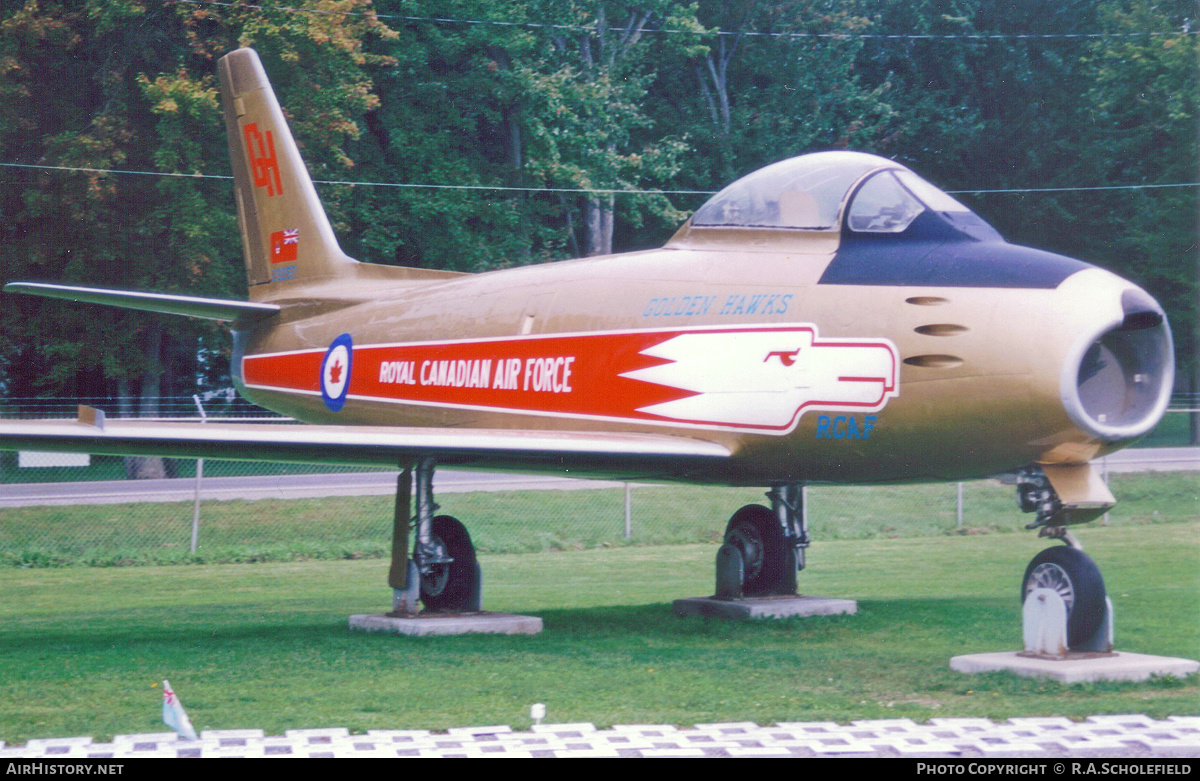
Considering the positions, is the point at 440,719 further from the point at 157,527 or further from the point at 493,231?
the point at 493,231

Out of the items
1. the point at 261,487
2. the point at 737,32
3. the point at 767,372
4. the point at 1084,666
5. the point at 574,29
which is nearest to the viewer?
the point at 1084,666

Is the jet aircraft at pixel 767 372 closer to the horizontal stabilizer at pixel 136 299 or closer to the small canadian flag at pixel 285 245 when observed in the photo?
the horizontal stabilizer at pixel 136 299

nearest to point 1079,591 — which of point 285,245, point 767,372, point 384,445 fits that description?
point 767,372

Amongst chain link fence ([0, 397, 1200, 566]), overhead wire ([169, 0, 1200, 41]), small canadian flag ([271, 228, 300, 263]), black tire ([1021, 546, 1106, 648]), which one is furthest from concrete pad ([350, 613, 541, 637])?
overhead wire ([169, 0, 1200, 41])

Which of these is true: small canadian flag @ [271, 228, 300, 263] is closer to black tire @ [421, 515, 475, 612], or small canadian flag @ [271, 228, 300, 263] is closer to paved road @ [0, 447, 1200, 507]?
black tire @ [421, 515, 475, 612]

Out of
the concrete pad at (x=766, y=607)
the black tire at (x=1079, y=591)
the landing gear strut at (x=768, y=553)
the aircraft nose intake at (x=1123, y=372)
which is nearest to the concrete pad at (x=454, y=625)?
the concrete pad at (x=766, y=607)

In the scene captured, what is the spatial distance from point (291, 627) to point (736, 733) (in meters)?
5.73

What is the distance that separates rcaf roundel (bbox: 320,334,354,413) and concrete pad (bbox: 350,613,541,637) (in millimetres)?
3000

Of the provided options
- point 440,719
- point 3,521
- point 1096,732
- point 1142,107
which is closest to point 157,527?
point 3,521

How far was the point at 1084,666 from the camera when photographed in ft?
26.3

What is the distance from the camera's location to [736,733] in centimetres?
648

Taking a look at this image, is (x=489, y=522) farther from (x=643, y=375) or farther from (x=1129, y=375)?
(x=1129, y=375)

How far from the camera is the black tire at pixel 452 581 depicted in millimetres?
11195

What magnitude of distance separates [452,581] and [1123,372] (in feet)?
17.7
